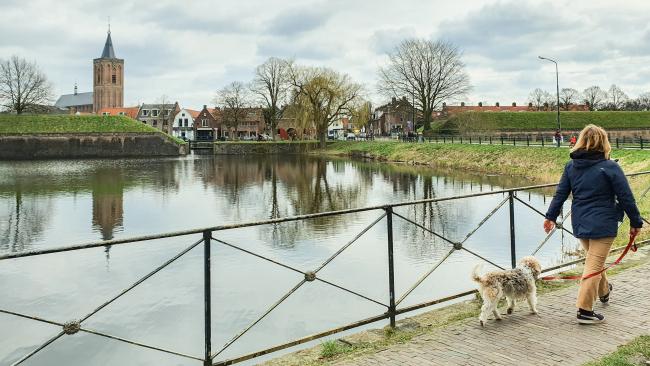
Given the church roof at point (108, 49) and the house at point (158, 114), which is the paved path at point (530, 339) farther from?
the church roof at point (108, 49)

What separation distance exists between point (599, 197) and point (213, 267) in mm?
8789

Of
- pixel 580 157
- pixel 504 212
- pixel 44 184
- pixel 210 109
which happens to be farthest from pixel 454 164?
pixel 210 109

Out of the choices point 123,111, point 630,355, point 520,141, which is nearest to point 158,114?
point 123,111

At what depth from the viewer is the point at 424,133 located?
63188 mm

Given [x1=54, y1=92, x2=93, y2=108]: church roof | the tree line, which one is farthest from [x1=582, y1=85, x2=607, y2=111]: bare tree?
[x1=54, y1=92, x2=93, y2=108]: church roof

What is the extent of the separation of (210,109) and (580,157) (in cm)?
11031

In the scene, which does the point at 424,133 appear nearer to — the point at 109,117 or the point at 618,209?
the point at 109,117

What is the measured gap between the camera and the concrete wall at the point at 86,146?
72.0m

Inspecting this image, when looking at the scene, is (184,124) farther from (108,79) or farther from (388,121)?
(388,121)

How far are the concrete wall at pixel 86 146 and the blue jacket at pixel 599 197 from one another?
75137 millimetres

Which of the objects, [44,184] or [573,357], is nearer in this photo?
[573,357]

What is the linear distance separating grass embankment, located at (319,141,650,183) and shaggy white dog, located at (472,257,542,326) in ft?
73.4

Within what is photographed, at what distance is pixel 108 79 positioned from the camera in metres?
122

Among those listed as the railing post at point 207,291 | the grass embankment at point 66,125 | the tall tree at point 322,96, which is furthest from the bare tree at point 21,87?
the railing post at point 207,291
